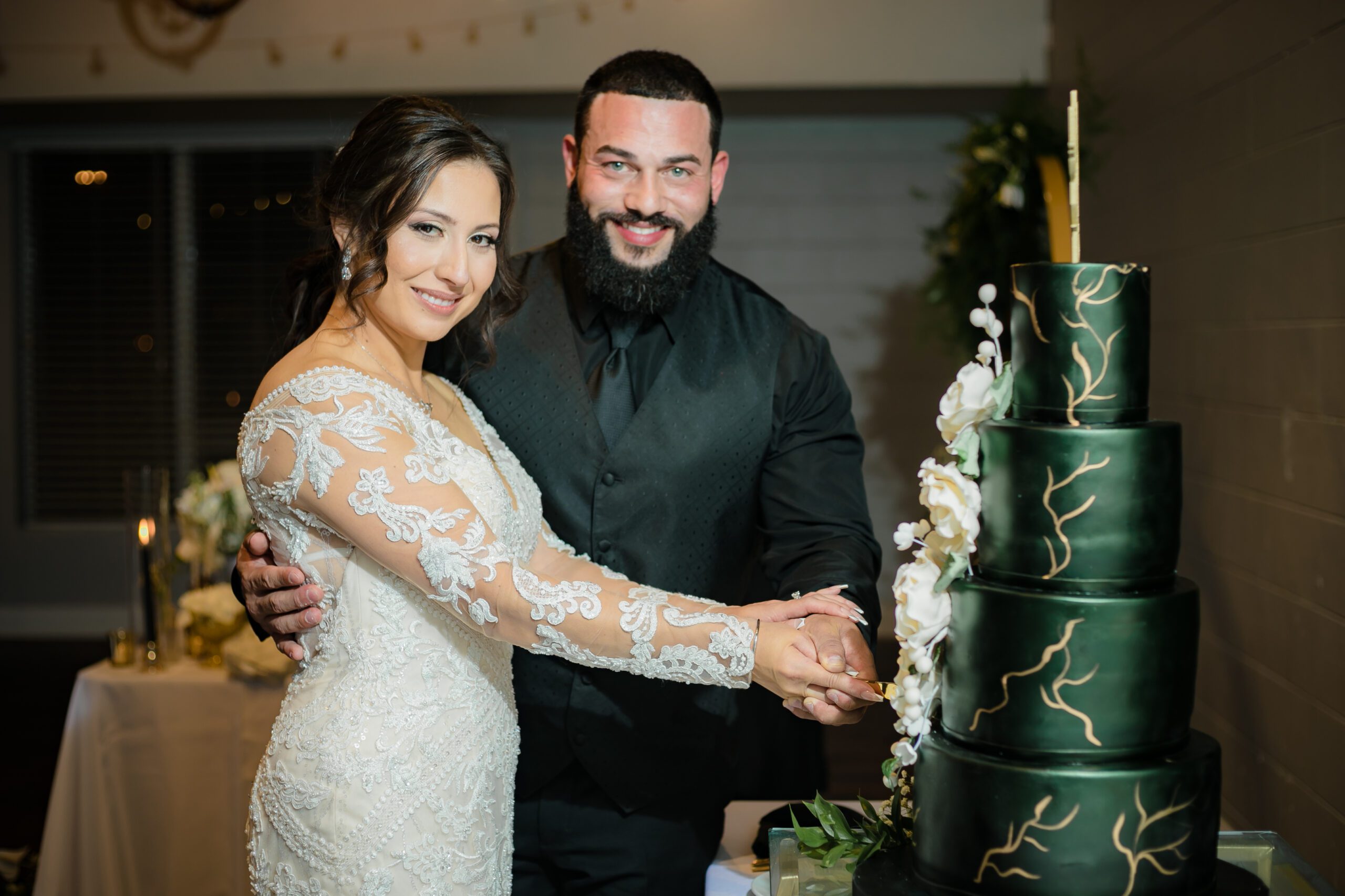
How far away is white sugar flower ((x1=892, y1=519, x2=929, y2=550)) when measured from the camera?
117 centimetres

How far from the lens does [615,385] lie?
7.29 ft

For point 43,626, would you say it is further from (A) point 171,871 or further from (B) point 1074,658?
(B) point 1074,658

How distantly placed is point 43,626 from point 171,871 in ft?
15.3

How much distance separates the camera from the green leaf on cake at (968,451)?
3.81 feet

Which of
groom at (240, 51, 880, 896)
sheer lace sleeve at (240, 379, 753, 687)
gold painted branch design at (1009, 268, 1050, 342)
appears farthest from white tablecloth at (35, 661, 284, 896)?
gold painted branch design at (1009, 268, 1050, 342)

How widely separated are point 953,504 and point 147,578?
2.79 m

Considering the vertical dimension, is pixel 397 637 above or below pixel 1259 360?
below

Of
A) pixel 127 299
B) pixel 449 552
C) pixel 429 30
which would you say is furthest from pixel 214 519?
pixel 127 299

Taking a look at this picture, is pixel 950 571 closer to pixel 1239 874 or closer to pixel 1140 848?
pixel 1140 848

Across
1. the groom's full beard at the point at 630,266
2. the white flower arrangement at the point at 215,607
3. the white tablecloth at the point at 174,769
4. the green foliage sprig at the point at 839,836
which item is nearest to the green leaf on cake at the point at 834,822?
the green foliage sprig at the point at 839,836

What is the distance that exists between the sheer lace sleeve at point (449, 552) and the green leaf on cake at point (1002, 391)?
0.58 meters

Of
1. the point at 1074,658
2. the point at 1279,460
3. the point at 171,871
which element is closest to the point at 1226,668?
the point at 1279,460

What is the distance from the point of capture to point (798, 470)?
7.25 ft

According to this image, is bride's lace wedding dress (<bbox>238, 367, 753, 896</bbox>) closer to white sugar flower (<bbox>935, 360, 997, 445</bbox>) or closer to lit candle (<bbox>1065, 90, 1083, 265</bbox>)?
white sugar flower (<bbox>935, 360, 997, 445</bbox>)
